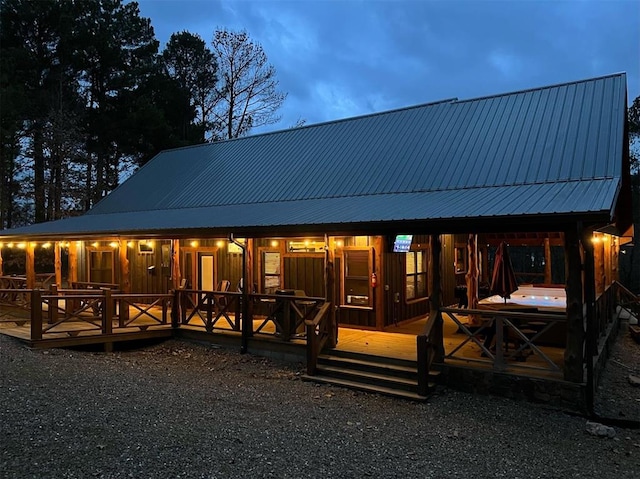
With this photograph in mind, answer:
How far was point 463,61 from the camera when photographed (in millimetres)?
173375

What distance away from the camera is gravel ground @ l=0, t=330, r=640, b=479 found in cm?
465

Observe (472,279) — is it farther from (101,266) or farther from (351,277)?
(101,266)

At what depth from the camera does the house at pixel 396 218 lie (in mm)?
7355

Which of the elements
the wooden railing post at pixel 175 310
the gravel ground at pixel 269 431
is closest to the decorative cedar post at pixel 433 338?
the gravel ground at pixel 269 431

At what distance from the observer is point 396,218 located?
8.03 metres

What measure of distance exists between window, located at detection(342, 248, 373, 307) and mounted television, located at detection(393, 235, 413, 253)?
0.70 metres

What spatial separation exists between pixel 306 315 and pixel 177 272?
4.69m

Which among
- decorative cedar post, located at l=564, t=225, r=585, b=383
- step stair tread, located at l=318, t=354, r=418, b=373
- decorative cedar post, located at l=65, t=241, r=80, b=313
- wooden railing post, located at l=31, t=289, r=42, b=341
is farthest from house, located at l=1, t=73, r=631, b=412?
wooden railing post, located at l=31, t=289, r=42, b=341

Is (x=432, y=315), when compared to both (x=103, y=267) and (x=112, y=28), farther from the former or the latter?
(x=112, y=28)

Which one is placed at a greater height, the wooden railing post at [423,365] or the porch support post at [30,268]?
the porch support post at [30,268]

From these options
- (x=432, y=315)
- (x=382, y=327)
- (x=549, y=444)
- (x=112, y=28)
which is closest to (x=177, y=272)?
(x=382, y=327)

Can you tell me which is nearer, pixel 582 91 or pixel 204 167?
pixel 582 91

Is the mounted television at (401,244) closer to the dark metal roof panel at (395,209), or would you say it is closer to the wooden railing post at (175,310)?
the dark metal roof panel at (395,209)

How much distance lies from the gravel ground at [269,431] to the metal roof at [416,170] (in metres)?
2.88
